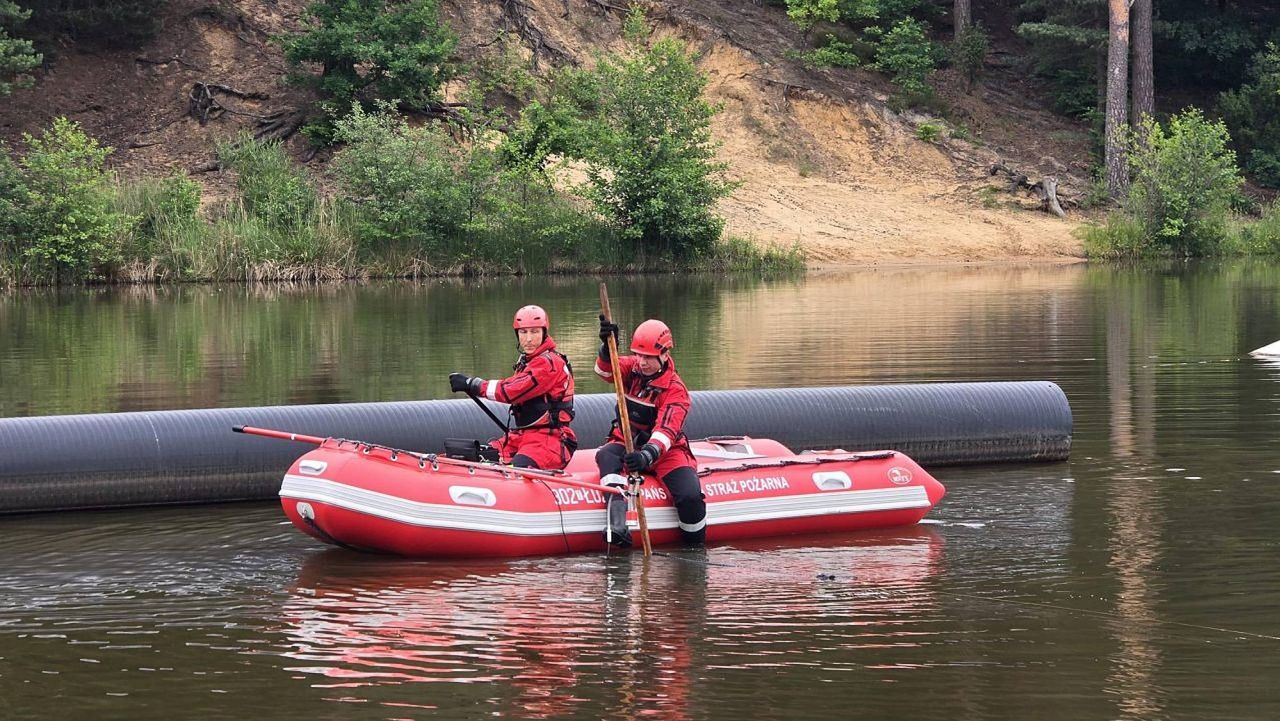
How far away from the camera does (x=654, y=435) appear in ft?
36.3

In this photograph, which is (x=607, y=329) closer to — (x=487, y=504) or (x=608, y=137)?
(x=487, y=504)

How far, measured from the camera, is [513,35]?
49969 mm

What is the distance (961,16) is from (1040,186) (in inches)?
302

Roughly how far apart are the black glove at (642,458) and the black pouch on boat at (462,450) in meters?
1.32

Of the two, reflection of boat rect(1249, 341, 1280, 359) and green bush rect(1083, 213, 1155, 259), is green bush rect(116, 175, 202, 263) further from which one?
reflection of boat rect(1249, 341, 1280, 359)

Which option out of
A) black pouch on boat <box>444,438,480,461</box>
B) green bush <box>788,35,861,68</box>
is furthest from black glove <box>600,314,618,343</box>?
green bush <box>788,35,861,68</box>

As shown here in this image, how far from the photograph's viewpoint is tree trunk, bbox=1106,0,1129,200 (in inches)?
1885

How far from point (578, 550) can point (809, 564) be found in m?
1.58

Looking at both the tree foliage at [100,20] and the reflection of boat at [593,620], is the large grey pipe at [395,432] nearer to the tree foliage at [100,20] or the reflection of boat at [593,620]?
the reflection of boat at [593,620]

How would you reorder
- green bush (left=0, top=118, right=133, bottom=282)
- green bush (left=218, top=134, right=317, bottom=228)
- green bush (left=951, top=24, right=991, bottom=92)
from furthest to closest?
green bush (left=951, top=24, right=991, bottom=92) < green bush (left=218, top=134, right=317, bottom=228) < green bush (left=0, top=118, right=133, bottom=282)

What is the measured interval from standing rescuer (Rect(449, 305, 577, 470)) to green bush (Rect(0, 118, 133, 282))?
92.9ft

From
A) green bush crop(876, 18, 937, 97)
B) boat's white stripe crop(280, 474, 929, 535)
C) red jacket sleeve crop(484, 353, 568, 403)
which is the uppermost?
green bush crop(876, 18, 937, 97)

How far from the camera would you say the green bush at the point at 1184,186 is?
45.4 m

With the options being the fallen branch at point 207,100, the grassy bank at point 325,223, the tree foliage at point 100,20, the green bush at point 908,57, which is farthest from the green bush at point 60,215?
the green bush at point 908,57
